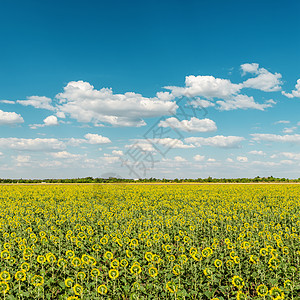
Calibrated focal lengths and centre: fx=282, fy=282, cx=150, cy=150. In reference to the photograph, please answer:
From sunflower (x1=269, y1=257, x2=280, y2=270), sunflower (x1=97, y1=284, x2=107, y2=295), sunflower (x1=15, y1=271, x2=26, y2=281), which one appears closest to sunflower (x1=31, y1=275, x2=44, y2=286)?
sunflower (x1=15, y1=271, x2=26, y2=281)

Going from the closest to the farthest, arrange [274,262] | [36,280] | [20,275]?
[36,280] < [20,275] < [274,262]

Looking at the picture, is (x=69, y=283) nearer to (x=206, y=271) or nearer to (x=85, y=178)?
(x=206, y=271)

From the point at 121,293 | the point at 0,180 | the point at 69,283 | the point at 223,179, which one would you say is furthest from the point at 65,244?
the point at 0,180

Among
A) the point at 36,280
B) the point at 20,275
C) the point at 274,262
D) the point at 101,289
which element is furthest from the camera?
the point at 274,262

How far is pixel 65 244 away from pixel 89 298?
19.1 ft

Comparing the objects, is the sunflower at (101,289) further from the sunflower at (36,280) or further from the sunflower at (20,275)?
the sunflower at (20,275)

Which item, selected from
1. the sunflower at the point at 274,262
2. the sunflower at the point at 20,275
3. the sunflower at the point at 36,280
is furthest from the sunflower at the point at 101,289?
the sunflower at the point at 274,262

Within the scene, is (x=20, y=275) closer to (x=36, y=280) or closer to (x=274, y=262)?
(x=36, y=280)

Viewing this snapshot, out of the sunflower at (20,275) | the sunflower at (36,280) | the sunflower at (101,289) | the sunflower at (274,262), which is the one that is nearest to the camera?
the sunflower at (101,289)

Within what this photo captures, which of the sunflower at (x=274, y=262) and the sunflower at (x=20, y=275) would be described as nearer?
the sunflower at (x=20, y=275)

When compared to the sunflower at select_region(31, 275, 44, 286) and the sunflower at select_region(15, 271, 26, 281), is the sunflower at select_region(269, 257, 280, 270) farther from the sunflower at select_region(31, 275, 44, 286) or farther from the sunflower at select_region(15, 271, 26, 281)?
the sunflower at select_region(15, 271, 26, 281)

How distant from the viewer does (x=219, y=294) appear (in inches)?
341

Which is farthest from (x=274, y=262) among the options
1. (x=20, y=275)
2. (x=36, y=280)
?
(x=20, y=275)

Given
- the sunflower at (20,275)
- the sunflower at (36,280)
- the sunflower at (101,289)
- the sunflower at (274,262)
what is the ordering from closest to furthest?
the sunflower at (101,289), the sunflower at (36,280), the sunflower at (20,275), the sunflower at (274,262)
